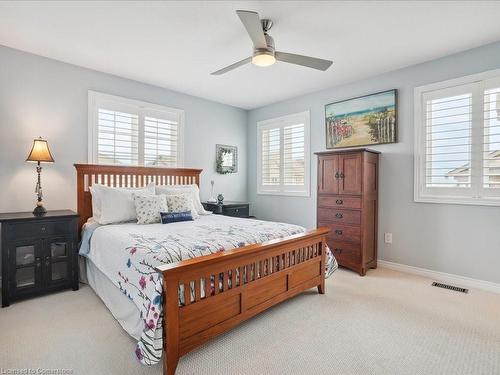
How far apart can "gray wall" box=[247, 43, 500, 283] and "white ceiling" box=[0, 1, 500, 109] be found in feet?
0.62

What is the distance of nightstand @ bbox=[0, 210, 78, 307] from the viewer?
262 centimetres

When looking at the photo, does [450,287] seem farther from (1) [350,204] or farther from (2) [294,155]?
(2) [294,155]

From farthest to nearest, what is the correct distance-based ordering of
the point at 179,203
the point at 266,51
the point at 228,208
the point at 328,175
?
1. the point at 228,208
2. the point at 328,175
3. the point at 179,203
4. the point at 266,51

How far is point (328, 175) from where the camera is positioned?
12.5 feet

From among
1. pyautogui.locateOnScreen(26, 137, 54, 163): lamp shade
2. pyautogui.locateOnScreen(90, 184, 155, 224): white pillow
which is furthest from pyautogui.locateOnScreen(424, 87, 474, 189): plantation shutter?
pyautogui.locateOnScreen(26, 137, 54, 163): lamp shade

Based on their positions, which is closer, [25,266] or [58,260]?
[25,266]

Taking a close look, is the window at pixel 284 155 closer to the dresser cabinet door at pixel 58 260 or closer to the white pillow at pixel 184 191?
the white pillow at pixel 184 191

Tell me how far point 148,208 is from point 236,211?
1804 mm

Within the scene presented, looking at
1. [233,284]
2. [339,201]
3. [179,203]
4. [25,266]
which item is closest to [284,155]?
[339,201]

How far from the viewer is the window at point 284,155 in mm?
4711

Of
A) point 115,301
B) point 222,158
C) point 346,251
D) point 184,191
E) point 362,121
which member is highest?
point 362,121

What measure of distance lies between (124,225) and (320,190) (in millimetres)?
2545

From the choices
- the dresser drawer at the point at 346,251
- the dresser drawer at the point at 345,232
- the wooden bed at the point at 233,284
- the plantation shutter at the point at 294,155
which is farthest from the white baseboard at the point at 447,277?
the plantation shutter at the point at 294,155

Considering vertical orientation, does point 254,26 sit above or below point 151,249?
above
